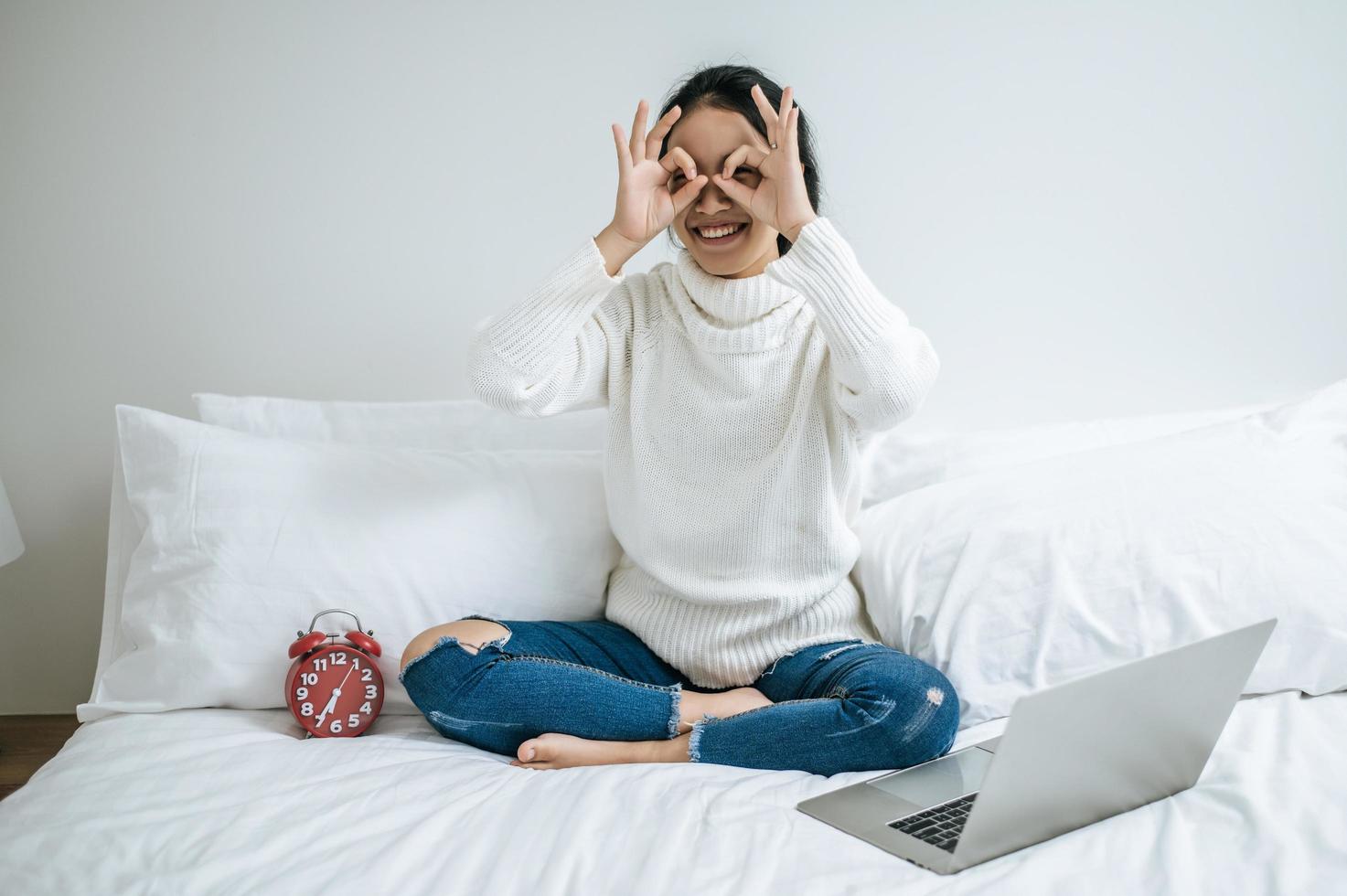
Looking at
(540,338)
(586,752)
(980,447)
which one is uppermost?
(540,338)

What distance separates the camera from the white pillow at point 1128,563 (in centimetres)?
108

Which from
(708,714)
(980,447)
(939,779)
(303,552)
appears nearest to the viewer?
(939,779)

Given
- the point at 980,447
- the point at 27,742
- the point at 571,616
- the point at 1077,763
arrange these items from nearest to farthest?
the point at 1077,763 → the point at 571,616 → the point at 980,447 → the point at 27,742

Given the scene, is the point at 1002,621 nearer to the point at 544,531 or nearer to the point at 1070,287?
the point at 544,531

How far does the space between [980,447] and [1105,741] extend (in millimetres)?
704

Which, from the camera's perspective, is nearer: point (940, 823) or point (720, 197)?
point (940, 823)

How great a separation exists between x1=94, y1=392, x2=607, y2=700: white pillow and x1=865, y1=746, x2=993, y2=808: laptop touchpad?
624mm

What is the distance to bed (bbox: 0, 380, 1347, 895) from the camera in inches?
29.7

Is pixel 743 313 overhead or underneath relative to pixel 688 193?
underneath

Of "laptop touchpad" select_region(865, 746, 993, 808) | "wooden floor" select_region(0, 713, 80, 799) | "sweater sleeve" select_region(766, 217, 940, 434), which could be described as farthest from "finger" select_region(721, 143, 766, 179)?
"wooden floor" select_region(0, 713, 80, 799)

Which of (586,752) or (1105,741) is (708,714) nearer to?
(586,752)

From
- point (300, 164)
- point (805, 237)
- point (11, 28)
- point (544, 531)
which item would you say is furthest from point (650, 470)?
point (11, 28)

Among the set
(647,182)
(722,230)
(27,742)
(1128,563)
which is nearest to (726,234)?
(722,230)

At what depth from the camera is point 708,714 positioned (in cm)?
109
